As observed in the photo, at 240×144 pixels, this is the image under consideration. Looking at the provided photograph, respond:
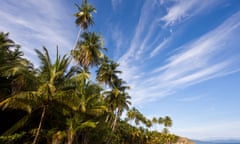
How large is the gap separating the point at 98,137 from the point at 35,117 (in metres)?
10.7

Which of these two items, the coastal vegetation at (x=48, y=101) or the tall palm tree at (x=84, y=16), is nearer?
the coastal vegetation at (x=48, y=101)

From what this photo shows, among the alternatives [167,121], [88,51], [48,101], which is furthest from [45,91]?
[167,121]

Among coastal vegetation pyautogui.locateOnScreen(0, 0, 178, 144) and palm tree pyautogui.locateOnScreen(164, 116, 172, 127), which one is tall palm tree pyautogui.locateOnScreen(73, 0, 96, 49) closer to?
coastal vegetation pyautogui.locateOnScreen(0, 0, 178, 144)

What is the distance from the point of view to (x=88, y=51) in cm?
2667

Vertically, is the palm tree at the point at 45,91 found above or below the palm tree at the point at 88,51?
below

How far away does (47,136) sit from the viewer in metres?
15.8

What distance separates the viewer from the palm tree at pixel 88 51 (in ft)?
87.9

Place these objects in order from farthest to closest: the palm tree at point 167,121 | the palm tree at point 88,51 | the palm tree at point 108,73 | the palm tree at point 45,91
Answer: the palm tree at point 167,121 → the palm tree at point 108,73 → the palm tree at point 88,51 → the palm tree at point 45,91

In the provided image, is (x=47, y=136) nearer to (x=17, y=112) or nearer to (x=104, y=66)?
(x=17, y=112)

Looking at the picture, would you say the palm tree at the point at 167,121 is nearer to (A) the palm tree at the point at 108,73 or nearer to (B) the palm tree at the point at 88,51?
(A) the palm tree at the point at 108,73

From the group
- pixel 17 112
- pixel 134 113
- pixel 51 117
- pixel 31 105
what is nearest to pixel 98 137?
pixel 51 117

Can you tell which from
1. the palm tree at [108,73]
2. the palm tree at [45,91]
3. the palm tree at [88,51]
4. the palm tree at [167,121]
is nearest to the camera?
the palm tree at [45,91]

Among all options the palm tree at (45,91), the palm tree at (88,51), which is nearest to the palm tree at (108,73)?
the palm tree at (88,51)

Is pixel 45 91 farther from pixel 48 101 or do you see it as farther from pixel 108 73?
pixel 108 73
